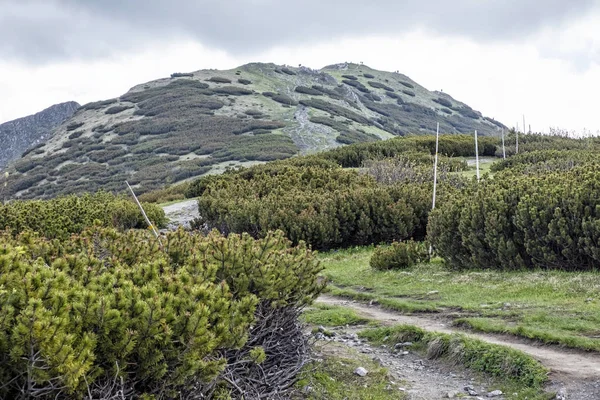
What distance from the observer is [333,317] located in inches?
369

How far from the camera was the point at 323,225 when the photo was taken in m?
16.6

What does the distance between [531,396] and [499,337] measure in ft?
5.75

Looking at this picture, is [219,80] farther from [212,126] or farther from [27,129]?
[27,129]

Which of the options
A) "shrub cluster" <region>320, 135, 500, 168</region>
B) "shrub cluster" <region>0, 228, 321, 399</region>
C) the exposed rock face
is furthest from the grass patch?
the exposed rock face

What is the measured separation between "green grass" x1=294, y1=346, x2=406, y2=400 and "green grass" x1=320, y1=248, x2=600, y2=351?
2.08 metres

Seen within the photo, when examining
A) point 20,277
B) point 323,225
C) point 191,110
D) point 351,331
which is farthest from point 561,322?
point 191,110

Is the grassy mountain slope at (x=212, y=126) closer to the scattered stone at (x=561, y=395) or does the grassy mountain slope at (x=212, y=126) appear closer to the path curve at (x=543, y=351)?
the path curve at (x=543, y=351)

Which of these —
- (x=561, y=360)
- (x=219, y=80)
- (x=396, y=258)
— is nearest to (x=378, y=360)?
(x=561, y=360)

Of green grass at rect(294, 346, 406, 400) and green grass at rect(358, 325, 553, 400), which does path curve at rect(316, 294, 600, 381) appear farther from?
green grass at rect(294, 346, 406, 400)

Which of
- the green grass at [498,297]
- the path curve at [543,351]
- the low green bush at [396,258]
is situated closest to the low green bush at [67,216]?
the low green bush at [396,258]

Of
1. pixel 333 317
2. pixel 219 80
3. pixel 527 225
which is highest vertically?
pixel 219 80

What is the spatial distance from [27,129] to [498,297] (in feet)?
370

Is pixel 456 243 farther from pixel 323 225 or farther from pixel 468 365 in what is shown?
pixel 468 365

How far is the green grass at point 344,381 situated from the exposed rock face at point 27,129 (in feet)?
334
